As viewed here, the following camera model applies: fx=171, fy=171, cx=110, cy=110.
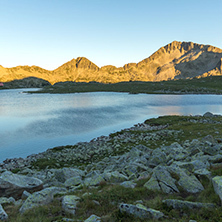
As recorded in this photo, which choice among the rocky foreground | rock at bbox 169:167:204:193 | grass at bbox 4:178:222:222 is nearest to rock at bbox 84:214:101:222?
the rocky foreground

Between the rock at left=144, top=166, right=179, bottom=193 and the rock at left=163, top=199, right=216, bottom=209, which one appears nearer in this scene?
the rock at left=163, top=199, right=216, bottom=209

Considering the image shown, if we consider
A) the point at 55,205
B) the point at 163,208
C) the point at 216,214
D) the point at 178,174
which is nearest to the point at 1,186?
the point at 55,205

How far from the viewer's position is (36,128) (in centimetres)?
4600

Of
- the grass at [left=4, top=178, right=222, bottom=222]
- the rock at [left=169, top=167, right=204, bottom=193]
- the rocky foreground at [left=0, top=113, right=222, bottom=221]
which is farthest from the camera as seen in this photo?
the rock at [left=169, top=167, right=204, bottom=193]

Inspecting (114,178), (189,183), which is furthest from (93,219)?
(189,183)

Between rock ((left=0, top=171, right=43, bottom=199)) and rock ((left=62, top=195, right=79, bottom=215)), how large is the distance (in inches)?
198

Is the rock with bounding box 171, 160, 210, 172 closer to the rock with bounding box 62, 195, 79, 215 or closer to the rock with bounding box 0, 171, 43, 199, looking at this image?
the rock with bounding box 62, 195, 79, 215

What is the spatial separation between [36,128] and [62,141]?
14.2m

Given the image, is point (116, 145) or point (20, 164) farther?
point (116, 145)

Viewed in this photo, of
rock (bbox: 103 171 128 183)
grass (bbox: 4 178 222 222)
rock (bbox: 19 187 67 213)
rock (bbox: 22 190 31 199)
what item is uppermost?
grass (bbox: 4 178 222 222)

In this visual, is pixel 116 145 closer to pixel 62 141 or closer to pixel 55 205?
pixel 62 141

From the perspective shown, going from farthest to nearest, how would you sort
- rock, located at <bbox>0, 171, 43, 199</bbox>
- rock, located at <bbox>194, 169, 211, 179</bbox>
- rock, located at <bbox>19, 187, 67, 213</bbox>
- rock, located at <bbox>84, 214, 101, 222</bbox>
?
rock, located at <bbox>0, 171, 43, 199</bbox>
rock, located at <bbox>194, 169, 211, 179</bbox>
rock, located at <bbox>19, 187, 67, 213</bbox>
rock, located at <bbox>84, 214, 101, 222</bbox>

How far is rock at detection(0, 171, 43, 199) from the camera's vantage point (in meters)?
12.3

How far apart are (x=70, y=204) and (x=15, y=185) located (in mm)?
5985
